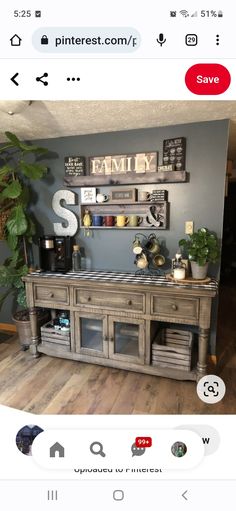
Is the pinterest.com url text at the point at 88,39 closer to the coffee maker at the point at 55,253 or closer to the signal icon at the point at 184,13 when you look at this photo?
the signal icon at the point at 184,13

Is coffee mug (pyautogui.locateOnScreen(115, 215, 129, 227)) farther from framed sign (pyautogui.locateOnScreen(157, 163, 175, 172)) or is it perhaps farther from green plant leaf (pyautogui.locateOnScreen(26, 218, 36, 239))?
green plant leaf (pyautogui.locateOnScreen(26, 218, 36, 239))

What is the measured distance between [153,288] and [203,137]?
1174 mm

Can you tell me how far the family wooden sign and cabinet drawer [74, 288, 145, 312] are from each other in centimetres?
98

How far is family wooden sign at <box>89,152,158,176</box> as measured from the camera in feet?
6.47

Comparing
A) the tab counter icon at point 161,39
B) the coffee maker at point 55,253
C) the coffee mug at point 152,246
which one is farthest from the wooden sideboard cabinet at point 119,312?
the tab counter icon at point 161,39

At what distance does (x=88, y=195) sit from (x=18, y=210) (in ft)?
1.95

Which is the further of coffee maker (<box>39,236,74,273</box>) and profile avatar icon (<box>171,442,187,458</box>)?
coffee maker (<box>39,236,74,273</box>)

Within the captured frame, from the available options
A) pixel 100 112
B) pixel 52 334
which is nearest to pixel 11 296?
pixel 52 334

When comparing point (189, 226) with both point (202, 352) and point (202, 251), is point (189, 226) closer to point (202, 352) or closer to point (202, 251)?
point (202, 251)

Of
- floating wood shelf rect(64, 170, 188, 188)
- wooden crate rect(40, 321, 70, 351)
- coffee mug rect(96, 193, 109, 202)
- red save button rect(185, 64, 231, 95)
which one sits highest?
red save button rect(185, 64, 231, 95)

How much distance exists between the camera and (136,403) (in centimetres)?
157

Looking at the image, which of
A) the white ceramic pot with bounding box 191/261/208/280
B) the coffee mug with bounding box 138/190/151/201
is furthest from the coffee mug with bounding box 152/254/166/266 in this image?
the coffee mug with bounding box 138/190/151/201

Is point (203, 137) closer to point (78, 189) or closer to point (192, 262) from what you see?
point (192, 262)

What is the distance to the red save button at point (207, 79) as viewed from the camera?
599 millimetres
